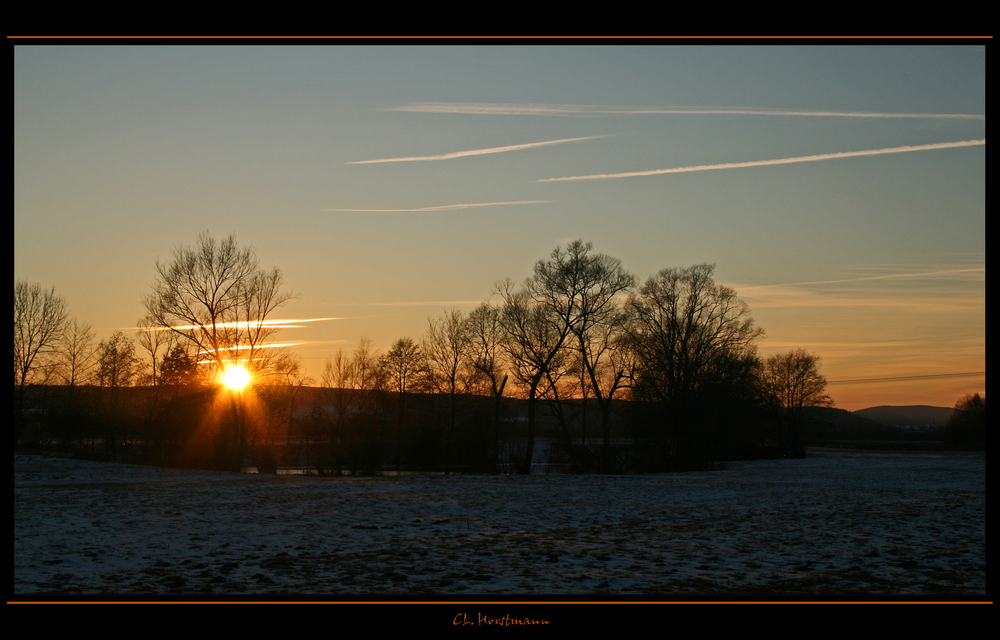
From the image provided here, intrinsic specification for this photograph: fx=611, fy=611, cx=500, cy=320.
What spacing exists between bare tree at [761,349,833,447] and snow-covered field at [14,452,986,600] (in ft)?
169

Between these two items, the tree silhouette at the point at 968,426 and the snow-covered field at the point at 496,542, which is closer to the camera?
the snow-covered field at the point at 496,542

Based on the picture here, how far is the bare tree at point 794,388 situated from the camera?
219 ft

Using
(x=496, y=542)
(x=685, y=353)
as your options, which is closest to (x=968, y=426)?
(x=685, y=353)

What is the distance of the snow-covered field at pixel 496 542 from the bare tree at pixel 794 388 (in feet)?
169

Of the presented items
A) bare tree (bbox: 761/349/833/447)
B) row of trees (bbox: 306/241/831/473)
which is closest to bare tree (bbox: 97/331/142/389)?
row of trees (bbox: 306/241/831/473)

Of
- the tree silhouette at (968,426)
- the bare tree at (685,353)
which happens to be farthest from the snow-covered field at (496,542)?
the tree silhouette at (968,426)

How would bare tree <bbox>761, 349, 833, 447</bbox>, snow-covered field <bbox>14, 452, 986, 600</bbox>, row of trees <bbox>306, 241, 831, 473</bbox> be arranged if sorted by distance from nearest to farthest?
snow-covered field <bbox>14, 452, 986, 600</bbox>, row of trees <bbox>306, 241, 831, 473</bbox>, bare tree <bbox>761, 349, 833, 447</bbox>

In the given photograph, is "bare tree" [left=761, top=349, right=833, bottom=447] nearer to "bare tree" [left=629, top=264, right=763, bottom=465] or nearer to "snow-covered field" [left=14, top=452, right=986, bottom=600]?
"bare tree" [left=629, top=264, right=763, bottom=465]

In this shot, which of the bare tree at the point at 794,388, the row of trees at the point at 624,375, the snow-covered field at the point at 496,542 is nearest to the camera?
the snow-covered field at the point at 496,542

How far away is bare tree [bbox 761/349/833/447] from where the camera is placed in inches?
2623

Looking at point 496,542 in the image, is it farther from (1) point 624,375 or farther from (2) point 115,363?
(2) point 115,363

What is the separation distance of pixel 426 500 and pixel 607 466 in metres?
23.7

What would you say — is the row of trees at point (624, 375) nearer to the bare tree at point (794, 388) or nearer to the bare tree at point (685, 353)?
the bare tree at point (685, 353)

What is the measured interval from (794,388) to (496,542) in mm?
68480
